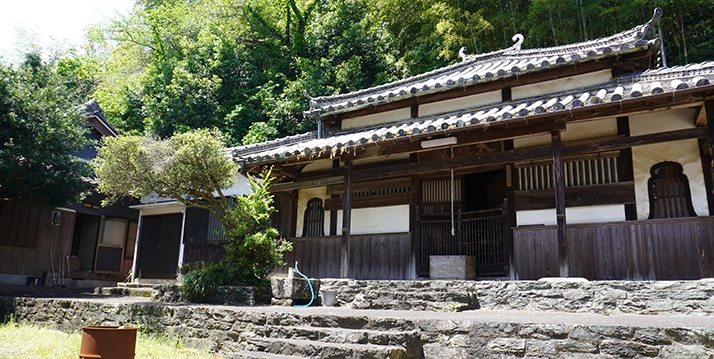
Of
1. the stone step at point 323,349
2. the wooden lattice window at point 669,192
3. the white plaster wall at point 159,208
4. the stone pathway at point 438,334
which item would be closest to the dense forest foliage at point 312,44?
the white plaster wall at point 159,208

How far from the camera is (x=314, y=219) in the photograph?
1222 centimetres

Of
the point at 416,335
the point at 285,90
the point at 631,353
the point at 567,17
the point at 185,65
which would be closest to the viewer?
the point at 631,353

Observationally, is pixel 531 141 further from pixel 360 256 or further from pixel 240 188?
pixel 240 188

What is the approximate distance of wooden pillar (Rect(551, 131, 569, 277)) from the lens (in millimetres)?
7793

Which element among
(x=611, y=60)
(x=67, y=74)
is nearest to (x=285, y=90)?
(x=611, y=60)

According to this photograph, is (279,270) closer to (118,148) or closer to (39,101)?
(118,148)

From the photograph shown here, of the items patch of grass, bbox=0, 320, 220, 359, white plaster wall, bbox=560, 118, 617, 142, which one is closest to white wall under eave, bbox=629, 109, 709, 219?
white plaster wall, bbox=560, 118, 617, 142

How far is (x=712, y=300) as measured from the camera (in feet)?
20.7

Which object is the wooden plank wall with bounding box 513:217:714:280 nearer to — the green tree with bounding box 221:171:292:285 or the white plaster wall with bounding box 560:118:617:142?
the white plaster wall with bounding box 560:118:617:142

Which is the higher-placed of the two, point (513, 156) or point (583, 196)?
point (513, 156)

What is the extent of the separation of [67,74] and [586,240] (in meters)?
32.2

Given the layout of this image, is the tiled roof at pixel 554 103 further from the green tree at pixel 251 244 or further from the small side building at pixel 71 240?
the small side building at pixel 71 240

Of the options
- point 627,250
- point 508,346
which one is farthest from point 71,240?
point 627,250

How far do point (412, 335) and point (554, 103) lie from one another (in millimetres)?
4743
